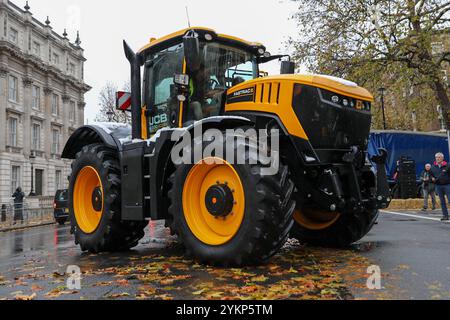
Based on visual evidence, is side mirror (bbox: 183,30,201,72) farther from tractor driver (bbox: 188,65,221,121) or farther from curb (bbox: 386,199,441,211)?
curb (bbox: 386,199,441,211)

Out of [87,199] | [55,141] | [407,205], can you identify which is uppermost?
[55,141]

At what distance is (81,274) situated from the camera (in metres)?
5.48

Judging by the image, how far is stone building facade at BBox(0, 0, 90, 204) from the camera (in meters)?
40.4

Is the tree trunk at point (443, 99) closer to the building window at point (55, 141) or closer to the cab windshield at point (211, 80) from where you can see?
the cab windshield at point (211, 80)

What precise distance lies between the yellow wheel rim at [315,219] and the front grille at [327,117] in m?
1.41

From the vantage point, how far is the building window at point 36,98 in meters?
45.8

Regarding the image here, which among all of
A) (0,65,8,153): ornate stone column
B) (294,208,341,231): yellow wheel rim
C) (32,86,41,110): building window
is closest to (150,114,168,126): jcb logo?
(294,208,341,231): yellow wheel rim

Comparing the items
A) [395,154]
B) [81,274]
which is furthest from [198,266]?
[395,154]

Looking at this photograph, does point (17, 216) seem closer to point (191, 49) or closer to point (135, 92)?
point (135, 92)

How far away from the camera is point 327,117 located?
229 inches

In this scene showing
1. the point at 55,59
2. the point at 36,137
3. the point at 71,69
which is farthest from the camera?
the point at 71,69

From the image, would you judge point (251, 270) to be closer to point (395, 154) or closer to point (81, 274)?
point (81, 274)

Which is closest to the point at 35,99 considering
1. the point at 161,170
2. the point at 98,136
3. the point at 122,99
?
the point at 98,136

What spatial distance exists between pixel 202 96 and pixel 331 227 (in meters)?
2.82
